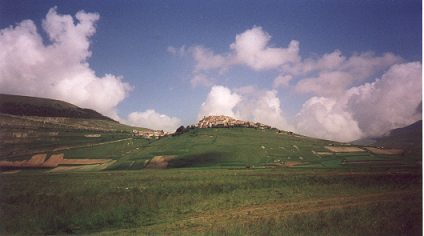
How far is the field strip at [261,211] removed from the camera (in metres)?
20.5

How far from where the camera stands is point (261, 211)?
23.6m

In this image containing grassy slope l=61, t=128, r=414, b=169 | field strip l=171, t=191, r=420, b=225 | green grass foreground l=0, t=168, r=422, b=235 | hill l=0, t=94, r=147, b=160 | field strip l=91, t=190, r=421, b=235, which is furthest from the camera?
hill l=0, t=94, r=147, b=160

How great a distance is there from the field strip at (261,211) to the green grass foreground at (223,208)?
2.3 inches

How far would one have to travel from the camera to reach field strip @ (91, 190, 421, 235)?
20.5 m

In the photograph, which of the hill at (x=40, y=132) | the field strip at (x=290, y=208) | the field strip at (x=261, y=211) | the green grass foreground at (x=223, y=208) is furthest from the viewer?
the hill at (x=40, y=132)

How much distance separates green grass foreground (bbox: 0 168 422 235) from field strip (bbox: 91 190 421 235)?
0.19 feet

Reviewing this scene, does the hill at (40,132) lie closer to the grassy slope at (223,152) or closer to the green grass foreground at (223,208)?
the grassy slope at (223,152)

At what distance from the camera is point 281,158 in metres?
84.0

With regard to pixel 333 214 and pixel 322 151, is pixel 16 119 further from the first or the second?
pixel 333 214

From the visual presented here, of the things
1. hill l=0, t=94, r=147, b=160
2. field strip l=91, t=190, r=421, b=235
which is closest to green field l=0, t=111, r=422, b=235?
field strip l=91, t=190, r=421, b=235

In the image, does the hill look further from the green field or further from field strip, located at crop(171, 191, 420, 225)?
field strip, located at crop(171, 191, 420, 225)

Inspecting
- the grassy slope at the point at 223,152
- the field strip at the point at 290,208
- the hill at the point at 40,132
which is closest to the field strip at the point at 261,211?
the field strip at the point at 290,208

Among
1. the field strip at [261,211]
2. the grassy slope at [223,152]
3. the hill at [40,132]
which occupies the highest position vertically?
the hill at [40,132]

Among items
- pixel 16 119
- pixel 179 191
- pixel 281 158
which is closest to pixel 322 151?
pixel 281 158
